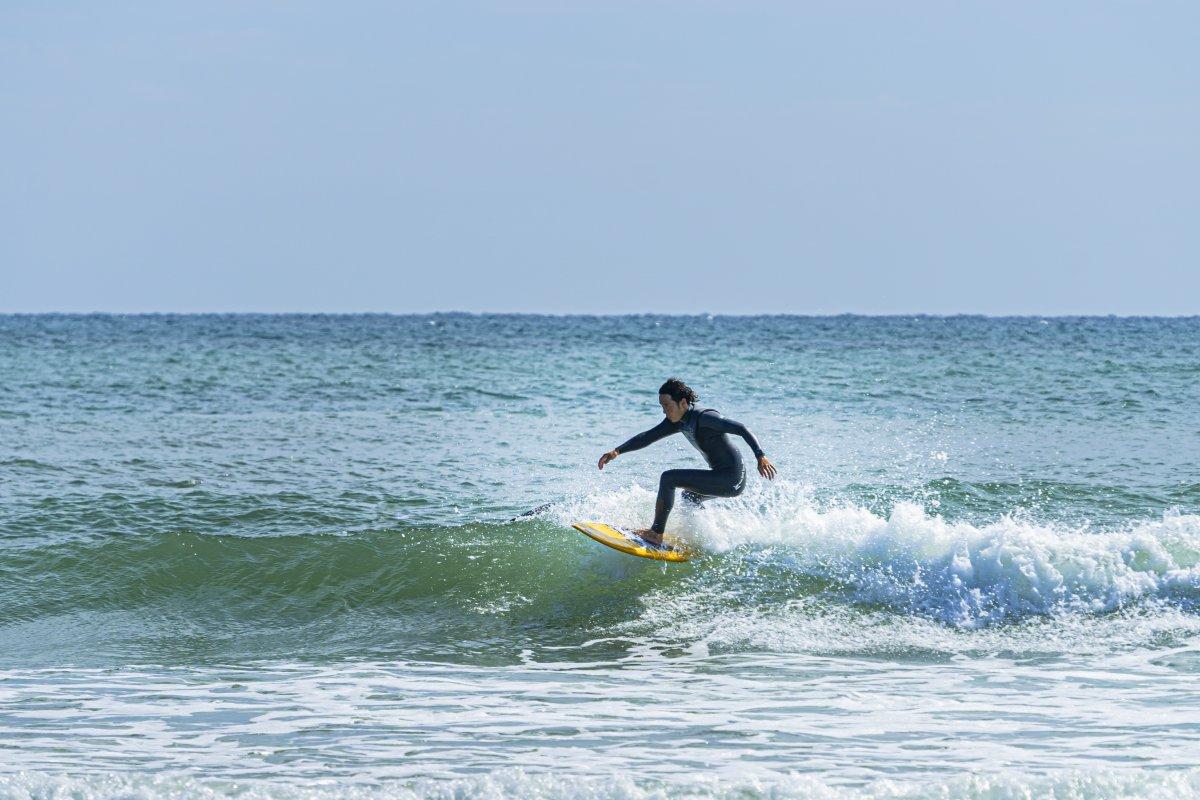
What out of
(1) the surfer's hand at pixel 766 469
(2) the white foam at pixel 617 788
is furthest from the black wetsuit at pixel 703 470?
(2) the white foam at pixel 617 788

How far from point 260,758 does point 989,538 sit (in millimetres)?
7469

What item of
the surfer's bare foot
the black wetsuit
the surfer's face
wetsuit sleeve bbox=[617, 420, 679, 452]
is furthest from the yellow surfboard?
the surfer's face

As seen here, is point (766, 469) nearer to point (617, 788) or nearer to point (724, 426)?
point (724, 426)

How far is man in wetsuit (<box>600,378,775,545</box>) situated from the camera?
11.1 m

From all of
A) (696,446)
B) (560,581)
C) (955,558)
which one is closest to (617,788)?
(696,446)

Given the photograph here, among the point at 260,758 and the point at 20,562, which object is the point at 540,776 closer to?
the point at 260,758

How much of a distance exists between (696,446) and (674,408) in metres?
0.49

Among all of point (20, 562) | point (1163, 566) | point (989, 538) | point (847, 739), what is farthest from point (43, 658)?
point (1163, 566)

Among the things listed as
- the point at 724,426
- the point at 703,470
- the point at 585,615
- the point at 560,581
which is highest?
the point at 724,426

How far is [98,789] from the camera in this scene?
6.53 m

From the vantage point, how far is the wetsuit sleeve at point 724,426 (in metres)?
10.9

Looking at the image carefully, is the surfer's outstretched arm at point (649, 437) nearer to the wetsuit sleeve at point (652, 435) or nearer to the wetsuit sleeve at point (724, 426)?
the wetsuit sleeve at point (652, 435)

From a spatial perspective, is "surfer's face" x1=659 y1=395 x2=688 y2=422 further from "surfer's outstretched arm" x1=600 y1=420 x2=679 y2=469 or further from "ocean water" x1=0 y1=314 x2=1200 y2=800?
"ocean water" x1=0 y1=314 x2=1200 y2=800

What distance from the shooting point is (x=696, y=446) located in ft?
37.4
